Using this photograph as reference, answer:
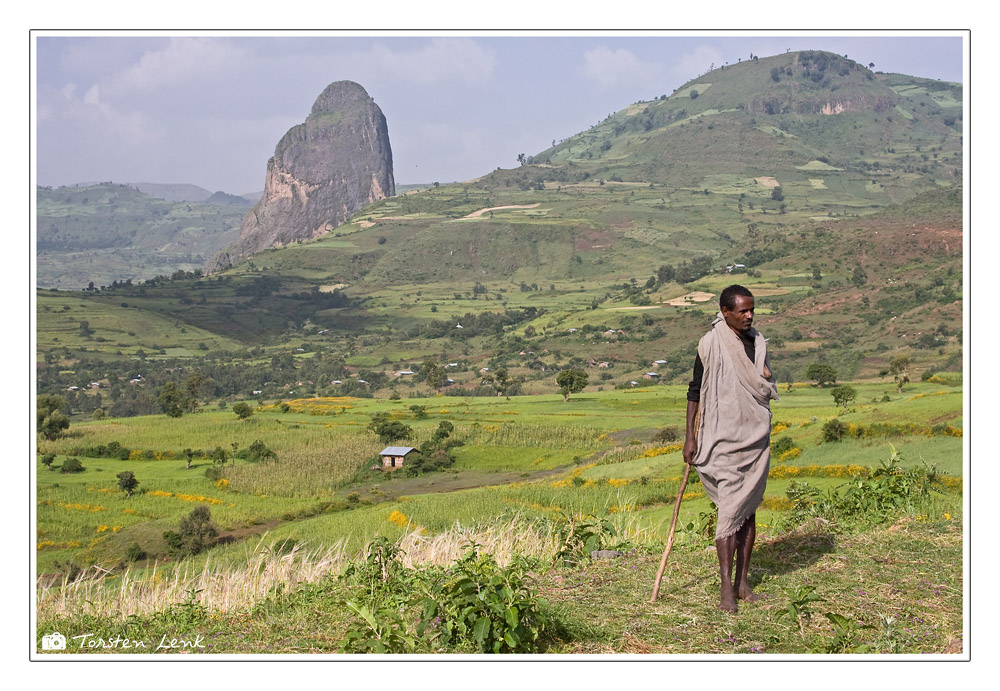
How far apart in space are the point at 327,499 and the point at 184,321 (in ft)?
258

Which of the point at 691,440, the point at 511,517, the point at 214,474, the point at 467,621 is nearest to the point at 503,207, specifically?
the point at 214,474

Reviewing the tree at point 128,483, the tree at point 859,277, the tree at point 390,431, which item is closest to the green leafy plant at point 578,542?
the tree at point 128,483

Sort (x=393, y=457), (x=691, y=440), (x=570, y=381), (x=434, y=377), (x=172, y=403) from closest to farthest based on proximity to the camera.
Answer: (x=691, y=440)
(x=393, y=457)
(x=172, y=403)
(x=570, y=381)
(x=434, y=377)

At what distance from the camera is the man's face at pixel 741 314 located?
5.97 m

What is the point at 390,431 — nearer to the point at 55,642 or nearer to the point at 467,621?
the point at 55,642

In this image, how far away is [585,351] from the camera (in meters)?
73.9

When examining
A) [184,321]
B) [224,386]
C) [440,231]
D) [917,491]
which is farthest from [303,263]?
[917,491]

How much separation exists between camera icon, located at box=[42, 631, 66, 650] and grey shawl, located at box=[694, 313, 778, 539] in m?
4.56

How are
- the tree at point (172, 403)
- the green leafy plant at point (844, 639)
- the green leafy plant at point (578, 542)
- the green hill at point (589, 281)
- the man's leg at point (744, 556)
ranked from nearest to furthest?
the green leafy plant at point (844, 639)
the man's leg at point (744, 556)
the green leafy plant at point (578, 542)
the tree at point (172, 403)
the green hill at point (589, 281)

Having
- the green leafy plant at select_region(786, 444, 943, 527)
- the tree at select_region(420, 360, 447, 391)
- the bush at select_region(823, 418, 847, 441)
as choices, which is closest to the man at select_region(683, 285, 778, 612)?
the green leafy plant at select_region(786, 444, 943, 527)

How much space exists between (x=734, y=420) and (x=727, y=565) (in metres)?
1.02

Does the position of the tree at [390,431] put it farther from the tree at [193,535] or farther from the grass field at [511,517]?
the tree at [193,535]

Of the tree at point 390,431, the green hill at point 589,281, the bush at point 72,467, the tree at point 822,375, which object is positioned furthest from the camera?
the green hill at point 589,281

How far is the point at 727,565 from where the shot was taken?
6.11m
